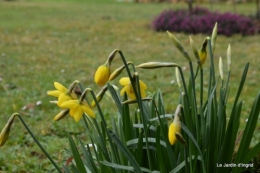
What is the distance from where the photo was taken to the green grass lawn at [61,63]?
11.9ft

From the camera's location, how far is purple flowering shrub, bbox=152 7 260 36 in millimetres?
10078

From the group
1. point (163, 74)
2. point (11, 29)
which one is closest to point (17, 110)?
point (163, 74)

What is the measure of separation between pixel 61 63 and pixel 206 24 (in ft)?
15.1

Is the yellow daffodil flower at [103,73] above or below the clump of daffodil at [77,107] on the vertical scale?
above

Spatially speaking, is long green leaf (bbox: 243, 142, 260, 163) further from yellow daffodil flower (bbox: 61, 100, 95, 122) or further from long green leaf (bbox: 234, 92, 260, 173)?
yellow daffodil flower (bbox: 61, 100, 95, 122)

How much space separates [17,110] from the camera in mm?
4441

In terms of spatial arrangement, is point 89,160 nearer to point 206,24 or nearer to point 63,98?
point 63,98

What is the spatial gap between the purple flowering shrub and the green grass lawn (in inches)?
16.0

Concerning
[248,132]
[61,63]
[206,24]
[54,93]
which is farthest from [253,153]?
[206,24]

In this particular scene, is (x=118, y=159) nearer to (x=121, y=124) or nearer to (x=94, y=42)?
(x=121, y=124)

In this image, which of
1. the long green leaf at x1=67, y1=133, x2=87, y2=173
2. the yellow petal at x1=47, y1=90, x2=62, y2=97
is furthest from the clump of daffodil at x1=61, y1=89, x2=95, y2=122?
the long green leaf at x1=67, y1=133, x2=87, y2=173

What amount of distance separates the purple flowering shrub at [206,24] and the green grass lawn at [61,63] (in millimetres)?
406

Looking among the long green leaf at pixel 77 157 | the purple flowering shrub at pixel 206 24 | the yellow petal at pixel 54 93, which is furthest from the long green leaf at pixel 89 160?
the purple flowering shrub at pixel 206 24

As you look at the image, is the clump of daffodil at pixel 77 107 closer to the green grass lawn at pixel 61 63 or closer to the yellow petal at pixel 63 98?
the yellow petal at pixel 63 98
